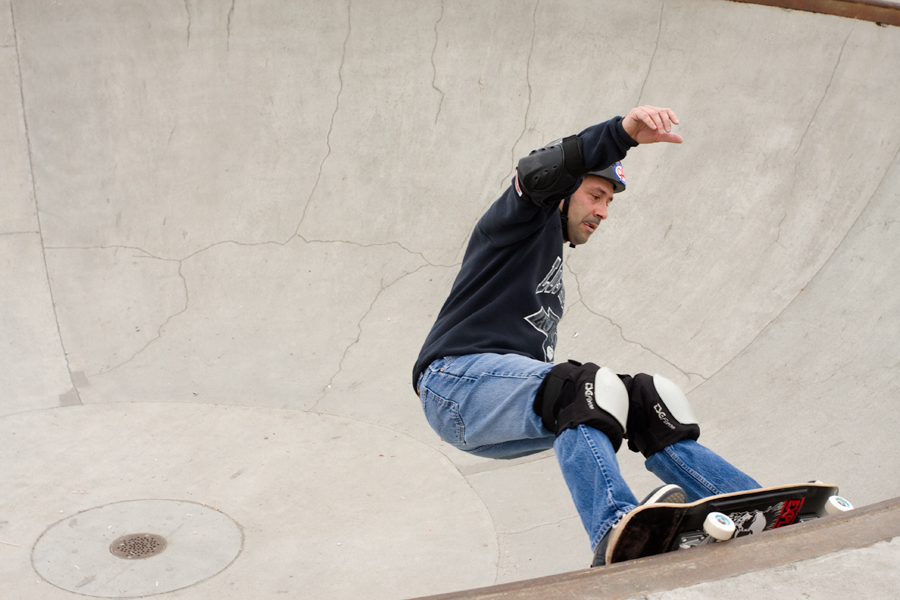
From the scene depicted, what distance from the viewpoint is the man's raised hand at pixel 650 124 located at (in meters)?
2.16

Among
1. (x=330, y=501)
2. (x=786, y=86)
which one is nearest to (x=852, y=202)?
(x=786, y=86)

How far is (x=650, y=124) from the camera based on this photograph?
216 cm

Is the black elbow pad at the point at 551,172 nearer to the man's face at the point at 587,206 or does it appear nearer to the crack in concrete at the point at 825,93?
the man's face at the point at 587,206

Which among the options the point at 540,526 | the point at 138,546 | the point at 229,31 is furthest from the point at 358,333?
the point at 229,31

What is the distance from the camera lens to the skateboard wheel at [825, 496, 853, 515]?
202 cm

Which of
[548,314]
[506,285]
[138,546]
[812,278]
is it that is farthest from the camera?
[812,278]

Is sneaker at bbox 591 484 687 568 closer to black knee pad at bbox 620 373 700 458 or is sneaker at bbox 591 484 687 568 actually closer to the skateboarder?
the skateboarder

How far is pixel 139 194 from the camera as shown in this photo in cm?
550

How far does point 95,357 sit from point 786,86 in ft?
17.6

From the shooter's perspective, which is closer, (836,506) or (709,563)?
(709,563)

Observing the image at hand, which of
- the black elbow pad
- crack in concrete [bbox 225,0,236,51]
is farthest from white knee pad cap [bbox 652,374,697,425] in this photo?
crack in concrete [bbox 225,0,236,51]

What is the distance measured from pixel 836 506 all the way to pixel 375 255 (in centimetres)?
389

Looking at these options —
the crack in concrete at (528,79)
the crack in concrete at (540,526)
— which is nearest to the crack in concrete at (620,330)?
the crack in concrete at (528,79)

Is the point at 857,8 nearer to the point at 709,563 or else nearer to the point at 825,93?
the point at 825,93
